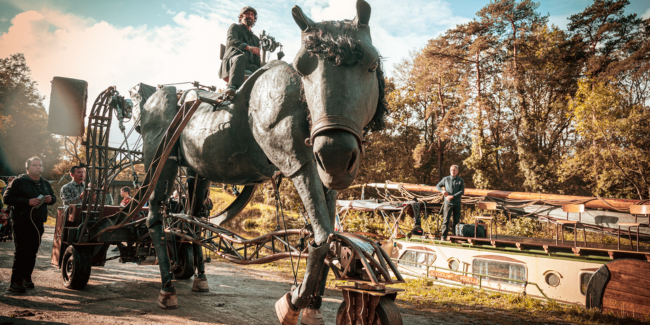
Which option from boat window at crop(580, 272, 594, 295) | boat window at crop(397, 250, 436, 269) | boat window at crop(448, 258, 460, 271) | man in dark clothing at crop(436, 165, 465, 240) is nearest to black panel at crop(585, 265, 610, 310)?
boat window at crop(580, 272, 594, 295)

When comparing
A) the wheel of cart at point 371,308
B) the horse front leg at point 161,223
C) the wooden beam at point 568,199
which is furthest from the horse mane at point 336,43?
the wooden beam at point 568,199

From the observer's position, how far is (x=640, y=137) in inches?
593

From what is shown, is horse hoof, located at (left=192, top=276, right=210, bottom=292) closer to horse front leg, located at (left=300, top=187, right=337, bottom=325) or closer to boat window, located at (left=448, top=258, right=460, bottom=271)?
horse front leg, located at (left=300, top=187, right=337, bottom=325)

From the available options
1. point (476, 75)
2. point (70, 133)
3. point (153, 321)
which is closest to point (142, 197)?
point (153, 321)

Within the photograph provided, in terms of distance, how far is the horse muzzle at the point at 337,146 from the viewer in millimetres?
2100

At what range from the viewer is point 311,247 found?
2414mm

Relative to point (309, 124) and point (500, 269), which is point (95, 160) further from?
point (500, 269)

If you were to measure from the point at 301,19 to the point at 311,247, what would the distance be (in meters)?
1.45

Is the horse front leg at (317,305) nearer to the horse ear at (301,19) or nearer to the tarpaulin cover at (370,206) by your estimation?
the horse ear at (301,19)

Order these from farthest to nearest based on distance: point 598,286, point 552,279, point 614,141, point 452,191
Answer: point 614,141, point 452,191, point 552,279, point 598,286

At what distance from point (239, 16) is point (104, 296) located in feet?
12.5

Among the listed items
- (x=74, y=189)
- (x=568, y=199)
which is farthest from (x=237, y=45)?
(x=568, y=199)

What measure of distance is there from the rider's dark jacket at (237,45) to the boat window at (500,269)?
17.5 feet

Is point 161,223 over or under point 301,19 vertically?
under
